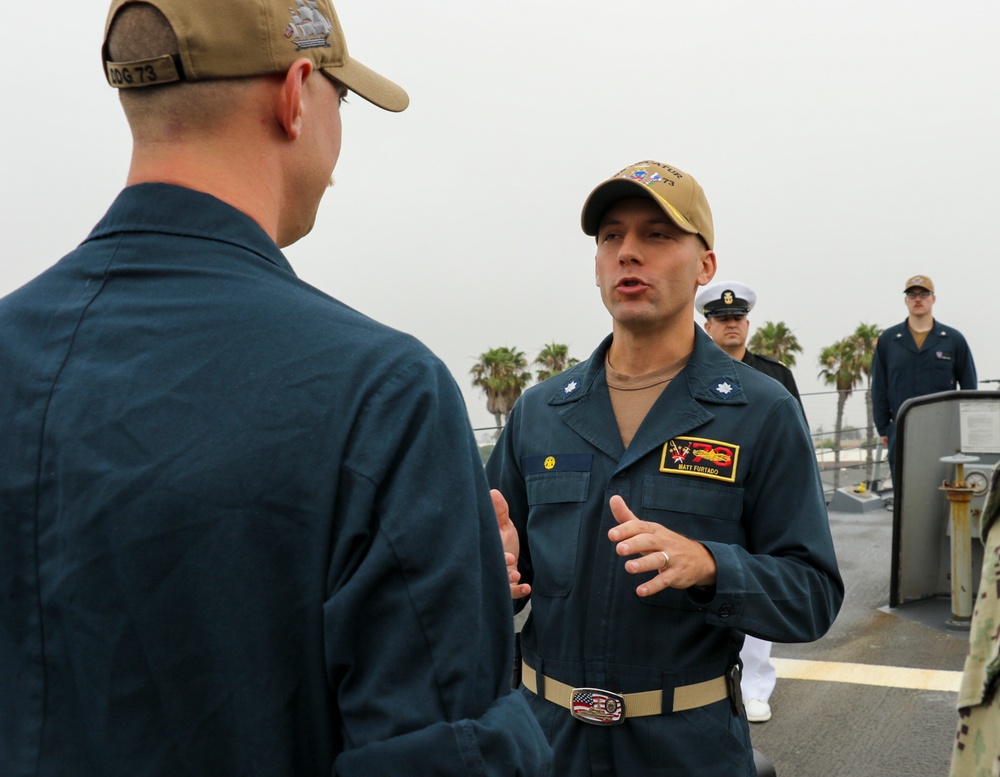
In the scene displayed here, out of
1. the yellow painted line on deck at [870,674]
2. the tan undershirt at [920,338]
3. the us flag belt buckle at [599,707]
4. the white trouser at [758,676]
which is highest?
the tan undershirt at [920,338]

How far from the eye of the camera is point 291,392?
119 centimetres

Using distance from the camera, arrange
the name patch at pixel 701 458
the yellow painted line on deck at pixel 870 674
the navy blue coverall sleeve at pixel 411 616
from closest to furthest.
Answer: the navy blue coverall sleeve at pixel 411 616
the name patch at pixel 701 458
the yellow painted line on deck at pixel 870 674

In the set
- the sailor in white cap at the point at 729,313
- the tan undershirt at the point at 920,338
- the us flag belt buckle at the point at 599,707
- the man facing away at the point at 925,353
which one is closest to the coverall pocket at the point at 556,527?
the us flag belt buckle at the point at 599,707

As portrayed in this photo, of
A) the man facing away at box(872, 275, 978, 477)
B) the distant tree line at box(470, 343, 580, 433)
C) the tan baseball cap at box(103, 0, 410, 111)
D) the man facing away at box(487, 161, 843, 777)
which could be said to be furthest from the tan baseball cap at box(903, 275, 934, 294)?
the distant tree line at box(470, 343, 580, 433)

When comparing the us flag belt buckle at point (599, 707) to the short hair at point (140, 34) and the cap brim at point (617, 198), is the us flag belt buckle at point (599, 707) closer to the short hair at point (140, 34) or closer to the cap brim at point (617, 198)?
the cap brim at point (617, 198)

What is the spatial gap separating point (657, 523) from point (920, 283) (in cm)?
818

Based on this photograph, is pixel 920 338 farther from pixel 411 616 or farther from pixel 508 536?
pixel 411 616

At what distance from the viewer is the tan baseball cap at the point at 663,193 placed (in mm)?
2732

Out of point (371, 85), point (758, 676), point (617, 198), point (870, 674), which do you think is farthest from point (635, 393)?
point (870, 674)

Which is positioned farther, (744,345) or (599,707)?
(744,345)

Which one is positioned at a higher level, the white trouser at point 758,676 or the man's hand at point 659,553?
the man's hand at point 659,553

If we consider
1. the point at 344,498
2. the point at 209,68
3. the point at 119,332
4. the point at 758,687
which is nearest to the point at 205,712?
the point at 344,498

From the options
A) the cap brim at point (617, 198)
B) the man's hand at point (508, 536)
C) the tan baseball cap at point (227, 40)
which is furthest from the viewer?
the cap brim at point (617, 198)

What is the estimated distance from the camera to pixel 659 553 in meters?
2.22
